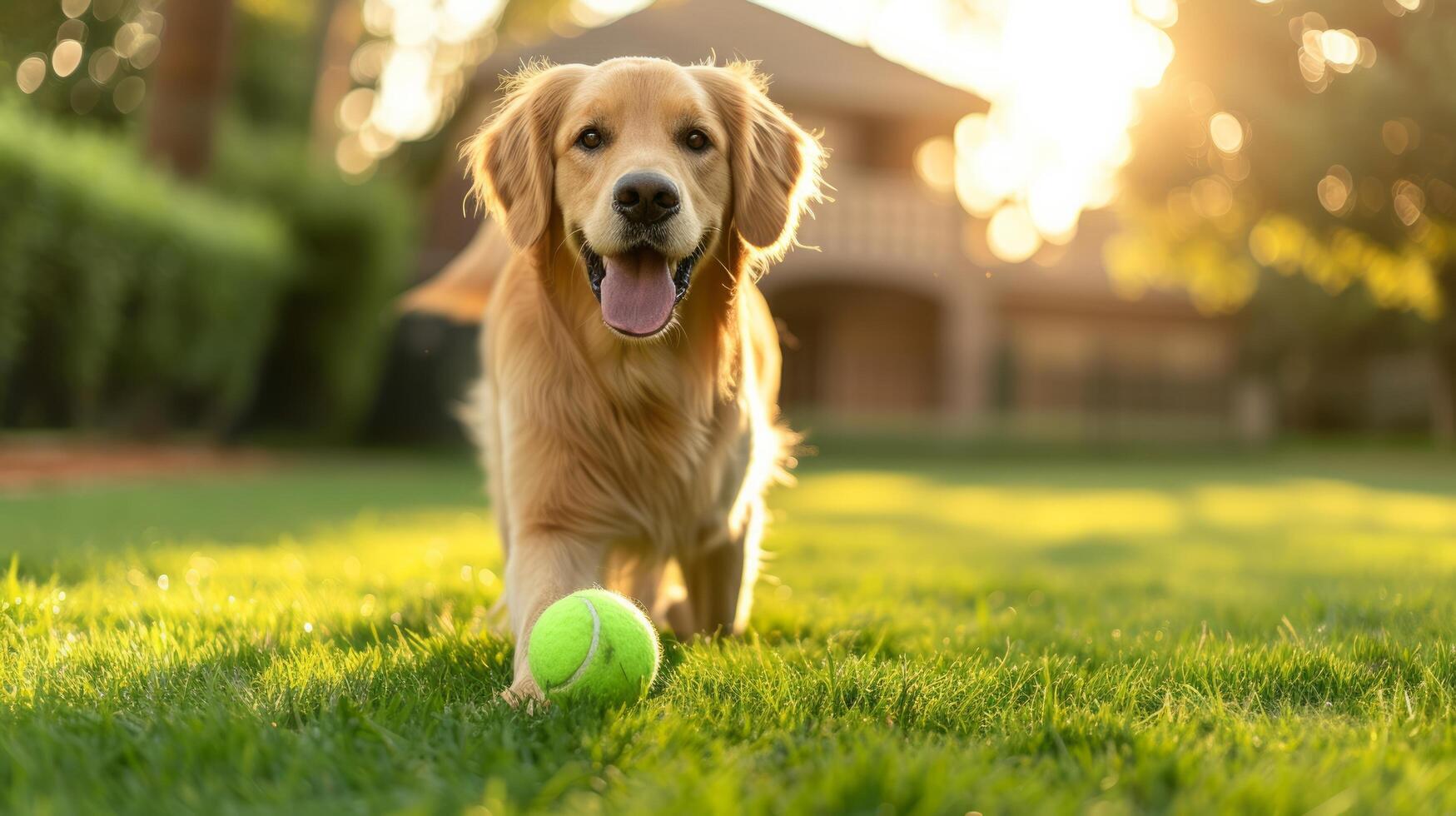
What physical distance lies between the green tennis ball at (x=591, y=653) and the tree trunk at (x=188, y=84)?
39.6 feet

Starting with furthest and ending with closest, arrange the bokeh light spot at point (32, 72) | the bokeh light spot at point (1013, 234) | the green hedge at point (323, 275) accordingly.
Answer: the bokeh light spot at point (1013, 234), the bokeh light spot at point (32, 72), the green hedge at point (323, 275)

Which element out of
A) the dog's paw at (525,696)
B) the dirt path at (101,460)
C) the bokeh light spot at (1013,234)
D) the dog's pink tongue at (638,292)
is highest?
the bokeh light spot at (1013,234)

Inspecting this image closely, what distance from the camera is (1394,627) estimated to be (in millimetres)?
3234

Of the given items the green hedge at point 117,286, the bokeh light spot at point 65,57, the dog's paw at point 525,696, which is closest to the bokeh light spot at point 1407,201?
the green hedge at point 117,286

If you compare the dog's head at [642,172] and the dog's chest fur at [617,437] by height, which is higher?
the dog's head at [642,172]

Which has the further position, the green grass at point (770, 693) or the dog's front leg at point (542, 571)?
the dog's front leg at point (542, 571)

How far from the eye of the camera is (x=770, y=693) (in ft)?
7.57

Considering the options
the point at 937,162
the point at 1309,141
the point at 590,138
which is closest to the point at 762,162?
the point at 590,138

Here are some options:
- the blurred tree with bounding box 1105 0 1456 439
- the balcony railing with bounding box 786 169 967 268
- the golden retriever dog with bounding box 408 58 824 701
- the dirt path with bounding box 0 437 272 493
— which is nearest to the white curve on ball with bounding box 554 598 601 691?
the golden retriever dog with bounding box 408 58 824 701

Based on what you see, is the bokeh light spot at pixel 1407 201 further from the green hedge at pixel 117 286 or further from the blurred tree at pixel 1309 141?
the green hedge at pixel 117 286

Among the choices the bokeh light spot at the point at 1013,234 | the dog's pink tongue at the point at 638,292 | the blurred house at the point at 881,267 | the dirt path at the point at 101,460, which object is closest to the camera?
the dog's pink tongue at the point at 638,292

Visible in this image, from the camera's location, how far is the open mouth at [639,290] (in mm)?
2930

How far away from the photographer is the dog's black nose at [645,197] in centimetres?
281

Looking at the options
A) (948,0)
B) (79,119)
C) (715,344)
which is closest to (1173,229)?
(948,0)
